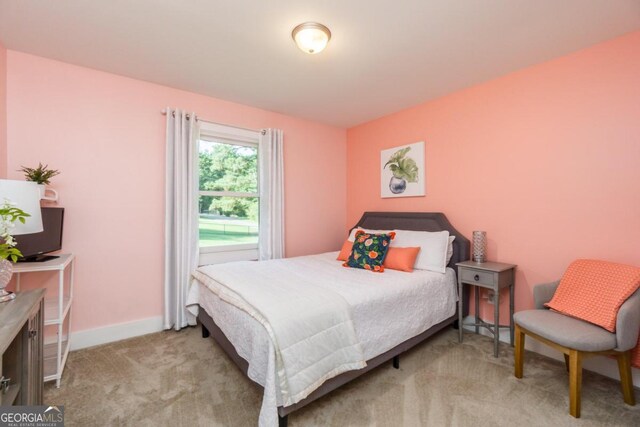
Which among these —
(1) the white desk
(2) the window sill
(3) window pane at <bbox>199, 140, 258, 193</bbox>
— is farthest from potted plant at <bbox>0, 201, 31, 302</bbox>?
(3) window pane at <bbox>199, 140, 258, 193</bbox>

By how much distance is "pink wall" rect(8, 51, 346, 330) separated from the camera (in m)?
2.28

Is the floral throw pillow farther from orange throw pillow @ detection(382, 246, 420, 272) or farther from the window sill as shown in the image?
the window sill

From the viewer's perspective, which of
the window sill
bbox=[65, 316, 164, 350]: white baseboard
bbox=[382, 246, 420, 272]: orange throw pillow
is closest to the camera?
bbox=[65, 316, 164, 350]: white baseboard

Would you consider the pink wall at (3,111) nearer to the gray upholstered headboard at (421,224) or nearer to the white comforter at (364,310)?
the white comforter at (364,310)

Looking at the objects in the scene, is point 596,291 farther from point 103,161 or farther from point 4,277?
point 103,161

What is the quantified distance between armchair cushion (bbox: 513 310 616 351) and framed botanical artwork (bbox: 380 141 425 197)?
1680 millimetres

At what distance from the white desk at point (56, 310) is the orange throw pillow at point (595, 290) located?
137 inches

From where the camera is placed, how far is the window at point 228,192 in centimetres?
316

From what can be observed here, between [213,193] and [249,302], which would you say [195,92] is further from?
[249,302]

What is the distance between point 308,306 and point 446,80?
8.14 ft

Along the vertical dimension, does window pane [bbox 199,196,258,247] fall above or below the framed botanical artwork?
below

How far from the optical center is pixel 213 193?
3191mm

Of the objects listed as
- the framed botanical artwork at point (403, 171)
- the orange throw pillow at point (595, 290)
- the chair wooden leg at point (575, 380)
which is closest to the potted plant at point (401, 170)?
the framed botanical artwork at point (403, 171)

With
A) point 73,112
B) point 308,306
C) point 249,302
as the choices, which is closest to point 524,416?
point 308,306
